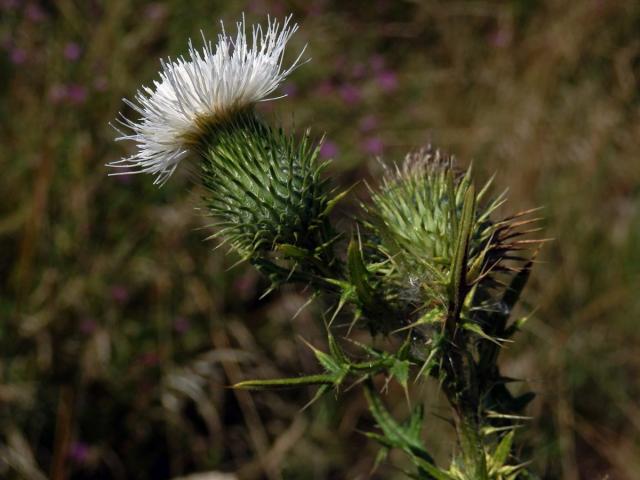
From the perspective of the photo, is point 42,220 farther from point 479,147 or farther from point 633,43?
point 633,43

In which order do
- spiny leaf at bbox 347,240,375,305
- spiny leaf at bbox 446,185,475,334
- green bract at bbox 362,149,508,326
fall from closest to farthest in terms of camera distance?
spiny leaf at bbox 446,185,475,334 → spiny leaf at bbox 347,240,375,305 → green bract at bbox 362,149,508,326

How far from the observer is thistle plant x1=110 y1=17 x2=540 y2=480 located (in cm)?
146

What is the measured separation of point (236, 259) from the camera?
4.03 meters

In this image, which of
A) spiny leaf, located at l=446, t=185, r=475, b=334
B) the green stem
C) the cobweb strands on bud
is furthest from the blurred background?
spiny leaf, located at l=446, t=185, r=475, b=334

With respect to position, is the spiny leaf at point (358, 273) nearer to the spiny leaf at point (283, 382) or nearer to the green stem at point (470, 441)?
the spiny leaf at point (283, 382)

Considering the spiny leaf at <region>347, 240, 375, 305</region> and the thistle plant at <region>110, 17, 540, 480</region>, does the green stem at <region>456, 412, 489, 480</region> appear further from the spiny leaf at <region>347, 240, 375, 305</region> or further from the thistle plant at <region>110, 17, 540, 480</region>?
the spiny leaf at <region>347, 240, 375, 305</region>

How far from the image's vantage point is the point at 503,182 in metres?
4.41

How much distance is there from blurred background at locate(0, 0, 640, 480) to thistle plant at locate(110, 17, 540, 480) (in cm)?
151

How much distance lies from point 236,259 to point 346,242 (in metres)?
2.42

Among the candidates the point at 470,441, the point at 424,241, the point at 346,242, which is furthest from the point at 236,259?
the point at 470,441

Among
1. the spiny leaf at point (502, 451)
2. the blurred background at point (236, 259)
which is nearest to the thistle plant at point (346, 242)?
the spiny leaf at point (502, 451)

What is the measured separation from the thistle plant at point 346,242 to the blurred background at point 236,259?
1.51 meters

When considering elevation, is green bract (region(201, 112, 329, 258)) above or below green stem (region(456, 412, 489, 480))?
above

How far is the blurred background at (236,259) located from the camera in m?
3.52
